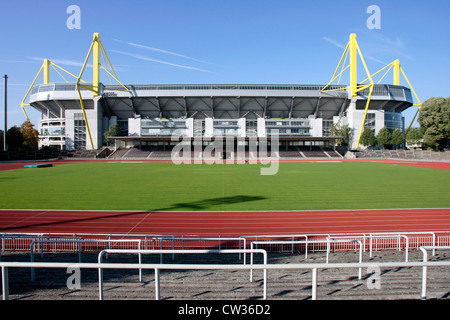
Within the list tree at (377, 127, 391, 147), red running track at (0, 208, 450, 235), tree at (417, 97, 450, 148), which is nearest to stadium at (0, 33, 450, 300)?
red running track at (0, 208, 450, 235)

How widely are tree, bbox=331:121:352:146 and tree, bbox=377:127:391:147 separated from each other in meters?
7.13

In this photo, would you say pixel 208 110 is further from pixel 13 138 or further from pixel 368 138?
pixel 13 138

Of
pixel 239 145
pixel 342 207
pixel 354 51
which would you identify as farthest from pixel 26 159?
pixel 354 51

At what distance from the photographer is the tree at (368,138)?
70.3m

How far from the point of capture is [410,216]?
1220 cm

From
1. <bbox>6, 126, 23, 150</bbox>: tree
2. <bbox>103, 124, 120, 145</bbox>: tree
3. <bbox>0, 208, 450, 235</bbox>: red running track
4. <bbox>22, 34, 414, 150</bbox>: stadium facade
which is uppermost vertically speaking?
<bbox>22, 34, 414, 150</bbox>: stadium facade

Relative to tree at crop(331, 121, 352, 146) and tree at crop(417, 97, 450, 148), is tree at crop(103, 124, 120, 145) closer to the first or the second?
tree at crop(331, 121, 352, 146)

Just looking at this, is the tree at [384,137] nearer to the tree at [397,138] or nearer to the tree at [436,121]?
the tree at [397,138]

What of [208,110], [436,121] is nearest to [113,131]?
[208,110]

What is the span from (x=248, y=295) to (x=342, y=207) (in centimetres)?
1102

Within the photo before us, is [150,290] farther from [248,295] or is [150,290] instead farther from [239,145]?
[239,145]

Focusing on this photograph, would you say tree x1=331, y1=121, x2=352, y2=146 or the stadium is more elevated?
tree x1=331, y1=121, x2=352, y2=146

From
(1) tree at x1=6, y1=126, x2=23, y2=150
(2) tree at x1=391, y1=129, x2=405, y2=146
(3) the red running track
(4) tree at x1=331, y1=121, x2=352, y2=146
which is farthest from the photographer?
(4) tree at x1=331, y1=121, x2=352, y2=146

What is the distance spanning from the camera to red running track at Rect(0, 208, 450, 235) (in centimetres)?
1059
